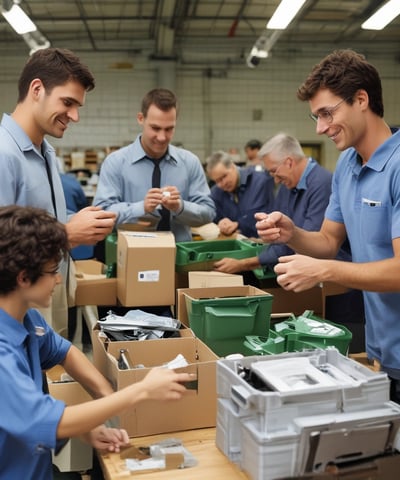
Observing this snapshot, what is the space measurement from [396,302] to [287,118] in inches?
342

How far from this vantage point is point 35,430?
125 centimetres

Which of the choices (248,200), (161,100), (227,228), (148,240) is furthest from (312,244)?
(248,200)

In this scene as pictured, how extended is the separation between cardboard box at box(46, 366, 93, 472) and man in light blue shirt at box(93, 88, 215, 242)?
1246 mm

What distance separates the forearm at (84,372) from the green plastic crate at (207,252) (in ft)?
3.49

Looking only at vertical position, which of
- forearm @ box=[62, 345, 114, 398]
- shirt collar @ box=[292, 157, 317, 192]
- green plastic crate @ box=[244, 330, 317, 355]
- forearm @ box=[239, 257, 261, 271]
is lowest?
forearm @ box=[62, 345, 114, 398]

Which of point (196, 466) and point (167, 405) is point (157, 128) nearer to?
point (167, 405)

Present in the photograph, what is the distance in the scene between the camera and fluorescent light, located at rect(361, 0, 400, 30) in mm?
5895

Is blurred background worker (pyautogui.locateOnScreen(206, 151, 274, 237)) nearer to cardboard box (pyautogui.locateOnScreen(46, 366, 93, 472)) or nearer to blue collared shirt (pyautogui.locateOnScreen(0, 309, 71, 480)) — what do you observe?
cardboard box (pyautogui.locateOnScreen(46, 366, 93, 472))

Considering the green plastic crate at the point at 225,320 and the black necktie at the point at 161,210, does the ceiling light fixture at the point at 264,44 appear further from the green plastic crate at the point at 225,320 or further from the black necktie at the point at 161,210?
the green plastic crate at the point at 225,320

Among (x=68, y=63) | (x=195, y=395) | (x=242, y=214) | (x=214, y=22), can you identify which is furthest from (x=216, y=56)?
(x=195, y=395)

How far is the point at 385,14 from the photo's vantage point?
20.3 feet

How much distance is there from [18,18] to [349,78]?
5.21m

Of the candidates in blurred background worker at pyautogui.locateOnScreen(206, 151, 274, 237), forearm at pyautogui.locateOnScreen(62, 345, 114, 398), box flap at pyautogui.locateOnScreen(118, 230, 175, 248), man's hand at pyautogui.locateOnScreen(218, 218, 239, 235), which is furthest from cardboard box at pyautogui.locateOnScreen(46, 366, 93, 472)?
blurred background worker at pyautogui.locateOnScreen(206, 151, 274, 237)

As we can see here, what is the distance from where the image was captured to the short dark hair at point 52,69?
2088 millimetres
